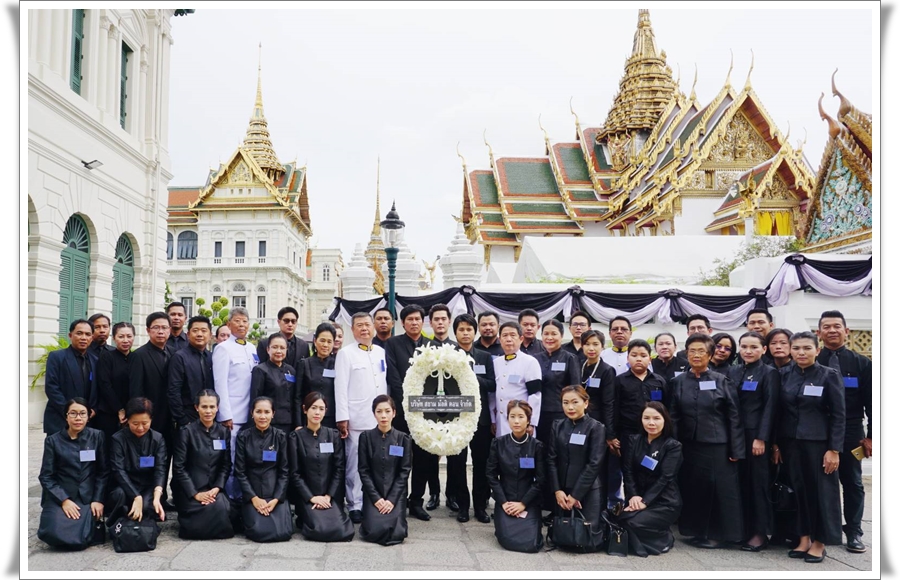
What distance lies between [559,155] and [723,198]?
900 centimetres

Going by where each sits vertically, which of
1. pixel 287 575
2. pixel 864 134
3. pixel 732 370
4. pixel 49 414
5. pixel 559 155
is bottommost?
pixel 287 575

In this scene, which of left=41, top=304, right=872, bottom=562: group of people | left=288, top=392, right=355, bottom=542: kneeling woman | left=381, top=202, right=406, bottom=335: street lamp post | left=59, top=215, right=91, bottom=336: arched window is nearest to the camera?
left=41, top=304, right=872, bottom=562: group of people

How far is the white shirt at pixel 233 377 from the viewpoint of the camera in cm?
561

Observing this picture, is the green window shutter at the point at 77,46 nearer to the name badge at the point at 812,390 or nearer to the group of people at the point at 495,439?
the group of people at the point at 495,439

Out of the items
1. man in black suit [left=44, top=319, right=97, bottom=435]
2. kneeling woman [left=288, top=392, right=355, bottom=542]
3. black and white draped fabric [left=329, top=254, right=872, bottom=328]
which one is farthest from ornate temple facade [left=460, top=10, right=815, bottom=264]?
man in black suit [left=44, top=319, right=97, bottom=435]

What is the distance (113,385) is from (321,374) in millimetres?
1725

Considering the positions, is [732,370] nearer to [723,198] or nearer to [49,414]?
[49,414]

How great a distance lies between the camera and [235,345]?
18.9 feet

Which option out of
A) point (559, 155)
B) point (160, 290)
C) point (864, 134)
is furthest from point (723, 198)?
point (160, 290)

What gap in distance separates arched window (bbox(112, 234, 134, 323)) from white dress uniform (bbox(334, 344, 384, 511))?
8.73 metres

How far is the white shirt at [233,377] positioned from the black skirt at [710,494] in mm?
3502

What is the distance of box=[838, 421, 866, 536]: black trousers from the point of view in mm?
4930

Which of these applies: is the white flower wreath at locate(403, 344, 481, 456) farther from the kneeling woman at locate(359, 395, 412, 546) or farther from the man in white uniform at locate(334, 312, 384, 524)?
the man in white uniform at locate(334, 312, 384, 524)

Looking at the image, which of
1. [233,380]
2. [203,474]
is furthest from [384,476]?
[233,380]
